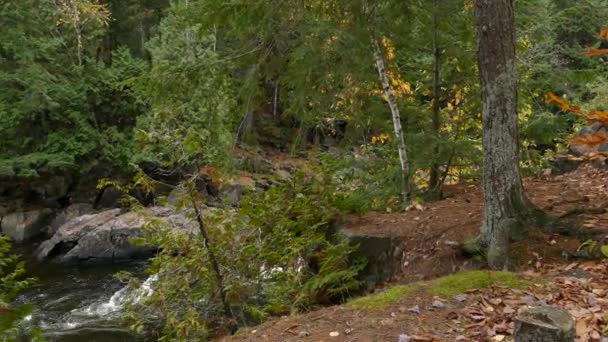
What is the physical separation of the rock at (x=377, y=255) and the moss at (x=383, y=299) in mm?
1610

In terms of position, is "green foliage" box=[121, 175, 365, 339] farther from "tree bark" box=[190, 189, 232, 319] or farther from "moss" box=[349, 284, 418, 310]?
"moss" box=[349, 284, 418, 310]

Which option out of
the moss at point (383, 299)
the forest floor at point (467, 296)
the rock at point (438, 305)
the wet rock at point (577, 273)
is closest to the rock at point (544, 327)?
the forest floor at point (467, 296)

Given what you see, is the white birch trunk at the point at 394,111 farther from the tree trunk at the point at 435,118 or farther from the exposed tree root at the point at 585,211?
the exposed tree root at the point at 585,211

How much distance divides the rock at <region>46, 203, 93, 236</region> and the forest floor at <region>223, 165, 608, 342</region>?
14677mm

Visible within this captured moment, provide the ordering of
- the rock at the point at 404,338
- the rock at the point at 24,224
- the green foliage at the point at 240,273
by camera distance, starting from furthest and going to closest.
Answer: the rock at the point at 24,224 → the green foliage at the point at 240,273 → the rock at the point at 404,338

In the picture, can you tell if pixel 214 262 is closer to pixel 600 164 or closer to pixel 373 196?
pixel 373 196

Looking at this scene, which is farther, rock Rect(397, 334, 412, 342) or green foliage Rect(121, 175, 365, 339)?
green foliage Rect(121, 175, 365, 339)

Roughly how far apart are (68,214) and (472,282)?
54.3 ft

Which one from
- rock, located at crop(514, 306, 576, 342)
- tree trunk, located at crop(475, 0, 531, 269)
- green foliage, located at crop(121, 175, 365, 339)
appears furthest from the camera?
green foliage, located at crop(121, 175, 365, 339)

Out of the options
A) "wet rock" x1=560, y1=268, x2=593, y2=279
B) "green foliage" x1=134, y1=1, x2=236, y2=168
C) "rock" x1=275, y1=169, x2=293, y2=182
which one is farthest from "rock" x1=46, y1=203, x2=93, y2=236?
"wet rock" x1=560, y1=268, x2=593, y2=279

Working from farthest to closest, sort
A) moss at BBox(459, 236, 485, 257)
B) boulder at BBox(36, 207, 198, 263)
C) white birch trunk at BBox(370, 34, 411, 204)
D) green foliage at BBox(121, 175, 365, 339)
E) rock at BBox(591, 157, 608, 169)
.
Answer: boulder at BBox(36, 207, 198, 263) < rock at BBox(591, 157, 608, 169) < white birch trunk at BBox(370, 34, 411, 204) < green foliage at BBox(121, 175, 365, 339) < moss at BBox(459, 236, 485, 257)

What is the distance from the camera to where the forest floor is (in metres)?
3.50

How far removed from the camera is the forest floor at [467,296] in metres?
Result: 3.50

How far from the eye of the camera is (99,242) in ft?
48.2
